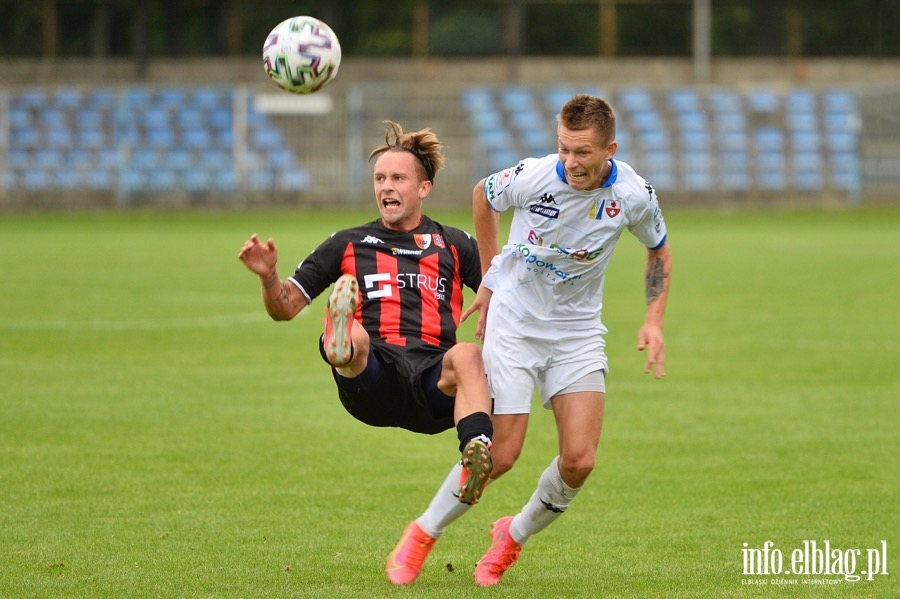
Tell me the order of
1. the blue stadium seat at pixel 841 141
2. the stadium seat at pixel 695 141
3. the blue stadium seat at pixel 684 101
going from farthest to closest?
1. the blue stadium seat at pixel 684 101
2. the stadium seat at pixel 695 141
3. the blue stadium seat at pixel 841 141

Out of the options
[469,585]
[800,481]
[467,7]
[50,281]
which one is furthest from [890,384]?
[467,7]

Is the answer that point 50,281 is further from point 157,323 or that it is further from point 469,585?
point 469,585

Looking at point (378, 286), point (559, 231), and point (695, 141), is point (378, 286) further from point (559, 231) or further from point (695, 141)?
point (695, 141)

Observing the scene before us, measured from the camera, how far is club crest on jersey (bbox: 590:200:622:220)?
6445 mm

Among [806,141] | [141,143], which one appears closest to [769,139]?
[806,141]

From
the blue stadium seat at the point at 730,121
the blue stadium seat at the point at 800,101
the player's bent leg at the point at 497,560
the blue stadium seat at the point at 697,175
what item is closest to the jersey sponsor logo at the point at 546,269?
the player's bent leg at the point at 497,560

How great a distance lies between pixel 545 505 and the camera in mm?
6469

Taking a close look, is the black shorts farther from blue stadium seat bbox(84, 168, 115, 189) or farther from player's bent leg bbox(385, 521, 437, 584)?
blue stadium seat bbox(84, 168, 115, 189)

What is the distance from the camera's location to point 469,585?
629 cm

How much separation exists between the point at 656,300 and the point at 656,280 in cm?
12

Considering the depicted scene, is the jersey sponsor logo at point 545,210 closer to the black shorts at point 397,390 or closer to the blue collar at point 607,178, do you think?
the blue collar at point 607,178

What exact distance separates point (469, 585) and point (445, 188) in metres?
31.7

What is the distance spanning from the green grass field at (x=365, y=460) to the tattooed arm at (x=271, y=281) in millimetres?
1222

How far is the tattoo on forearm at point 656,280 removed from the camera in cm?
682
